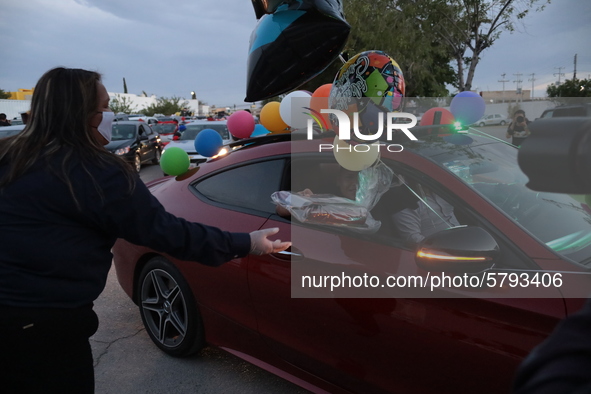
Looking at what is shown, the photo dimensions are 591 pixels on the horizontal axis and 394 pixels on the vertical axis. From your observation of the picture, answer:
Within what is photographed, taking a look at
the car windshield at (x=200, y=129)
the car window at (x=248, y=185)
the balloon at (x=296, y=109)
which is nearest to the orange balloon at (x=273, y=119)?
the balloon at (x=296, y=109)

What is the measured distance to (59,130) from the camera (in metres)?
1.61

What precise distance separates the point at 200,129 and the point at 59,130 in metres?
11.8

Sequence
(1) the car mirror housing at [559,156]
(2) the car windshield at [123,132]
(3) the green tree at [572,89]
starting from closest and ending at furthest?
(1) the car mirror housing at [559,156]
(2) the car windshield at [123,132]
(3) the green tree at [572,89]

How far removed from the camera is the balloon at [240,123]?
444 cm

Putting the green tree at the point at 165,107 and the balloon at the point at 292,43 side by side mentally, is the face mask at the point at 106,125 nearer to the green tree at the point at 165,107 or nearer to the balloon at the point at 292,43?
the balloon at the point at 292,43

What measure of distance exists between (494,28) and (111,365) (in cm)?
1227

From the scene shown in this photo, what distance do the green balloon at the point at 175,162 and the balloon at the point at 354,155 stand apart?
1.54 meters

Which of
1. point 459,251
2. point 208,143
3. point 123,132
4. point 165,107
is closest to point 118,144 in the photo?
point 123,132

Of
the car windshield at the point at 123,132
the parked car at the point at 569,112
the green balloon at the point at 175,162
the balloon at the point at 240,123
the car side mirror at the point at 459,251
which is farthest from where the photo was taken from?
the car windshield at the point at 123,132

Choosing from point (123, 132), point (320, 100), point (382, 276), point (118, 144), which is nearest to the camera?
point (382, 276)

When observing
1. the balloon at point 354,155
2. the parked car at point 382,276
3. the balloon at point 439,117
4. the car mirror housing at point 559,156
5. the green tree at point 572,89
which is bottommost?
the parked car at point 382,276

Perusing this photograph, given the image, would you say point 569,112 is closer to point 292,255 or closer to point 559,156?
point 559,156

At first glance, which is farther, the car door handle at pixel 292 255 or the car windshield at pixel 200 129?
the car windshield at pixel 200 129

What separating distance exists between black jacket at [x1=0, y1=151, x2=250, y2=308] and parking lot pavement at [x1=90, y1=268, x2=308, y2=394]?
63.3 inches
